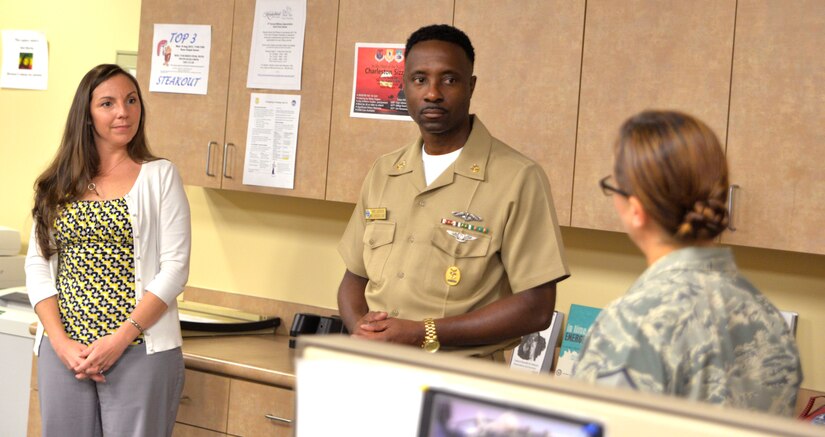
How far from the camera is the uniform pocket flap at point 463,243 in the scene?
201cm

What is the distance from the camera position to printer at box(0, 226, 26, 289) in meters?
3.77

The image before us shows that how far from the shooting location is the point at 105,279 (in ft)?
7.83

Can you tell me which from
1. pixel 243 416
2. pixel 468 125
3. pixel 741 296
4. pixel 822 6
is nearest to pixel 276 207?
pixel 243 416

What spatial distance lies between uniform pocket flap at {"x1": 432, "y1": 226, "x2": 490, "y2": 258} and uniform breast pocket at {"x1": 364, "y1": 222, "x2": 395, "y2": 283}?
0.45 ft

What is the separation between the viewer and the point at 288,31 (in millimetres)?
3168

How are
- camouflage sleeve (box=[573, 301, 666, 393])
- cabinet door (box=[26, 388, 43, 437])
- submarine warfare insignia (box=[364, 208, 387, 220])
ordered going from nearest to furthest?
camouflage sleeve (box=[573, 301, 666, 393]) < submarine warfare insignia (box=[364, 208, 387, 220]) < cabinet door (box=[26, 388, 43, 437])

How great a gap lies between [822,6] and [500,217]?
112cm

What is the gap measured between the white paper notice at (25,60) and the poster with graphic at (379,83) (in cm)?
169

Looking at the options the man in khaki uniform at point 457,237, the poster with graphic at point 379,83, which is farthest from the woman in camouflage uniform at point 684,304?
the poster with graphic at point 379,83

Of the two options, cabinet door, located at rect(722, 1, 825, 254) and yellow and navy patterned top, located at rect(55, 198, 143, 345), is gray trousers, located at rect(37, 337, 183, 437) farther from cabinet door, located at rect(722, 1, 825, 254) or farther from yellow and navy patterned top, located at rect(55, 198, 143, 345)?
cabinet door, located at rect(722, 1, 825, 254)

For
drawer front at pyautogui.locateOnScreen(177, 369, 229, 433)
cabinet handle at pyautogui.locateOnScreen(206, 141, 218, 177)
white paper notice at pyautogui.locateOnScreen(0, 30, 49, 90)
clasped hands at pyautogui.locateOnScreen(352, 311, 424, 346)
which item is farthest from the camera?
white paper notice at pyautogui.locateOnScreen(0, 30, 49, 90)

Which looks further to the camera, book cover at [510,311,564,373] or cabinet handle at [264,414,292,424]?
book cover at [510,311,564,373]

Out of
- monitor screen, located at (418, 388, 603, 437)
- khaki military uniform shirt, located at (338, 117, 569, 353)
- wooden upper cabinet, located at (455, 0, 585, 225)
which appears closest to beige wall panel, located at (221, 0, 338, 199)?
wooden upper cabinet, located at (455, 0, 585, 225)

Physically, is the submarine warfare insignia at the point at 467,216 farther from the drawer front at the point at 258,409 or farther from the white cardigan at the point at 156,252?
the drawer front at the point at 258,409
